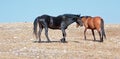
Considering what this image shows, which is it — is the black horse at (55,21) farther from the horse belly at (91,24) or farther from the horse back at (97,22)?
the horse belly at (91,24)

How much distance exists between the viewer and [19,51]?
19.7 meters

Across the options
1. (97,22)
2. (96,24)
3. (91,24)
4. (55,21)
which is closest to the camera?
(55,21)

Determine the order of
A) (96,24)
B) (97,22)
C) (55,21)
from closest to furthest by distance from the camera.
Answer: (55,21) < (97,22) < (96,24)

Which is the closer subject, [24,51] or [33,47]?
[24,51]

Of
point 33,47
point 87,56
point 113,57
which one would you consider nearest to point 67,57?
point 87,56

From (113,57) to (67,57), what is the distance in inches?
91.9

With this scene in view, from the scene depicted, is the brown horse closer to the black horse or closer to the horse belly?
the horse belly

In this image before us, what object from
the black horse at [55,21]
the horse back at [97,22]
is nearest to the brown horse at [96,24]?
the horse back at [97,22]

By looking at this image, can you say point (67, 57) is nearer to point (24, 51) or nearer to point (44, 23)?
point (24, 51)

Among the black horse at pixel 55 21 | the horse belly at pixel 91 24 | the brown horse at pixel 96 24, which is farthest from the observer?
the horse belly at pixel 91 24

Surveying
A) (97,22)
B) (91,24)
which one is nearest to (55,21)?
(97,22)

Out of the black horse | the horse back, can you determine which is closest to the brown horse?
the horse back

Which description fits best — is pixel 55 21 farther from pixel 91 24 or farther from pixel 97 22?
pixel 91 24

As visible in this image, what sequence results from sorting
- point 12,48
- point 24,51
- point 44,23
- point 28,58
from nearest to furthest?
1. point 28,58
2. point 24,51
3. point 12,48
4. point 44,23
